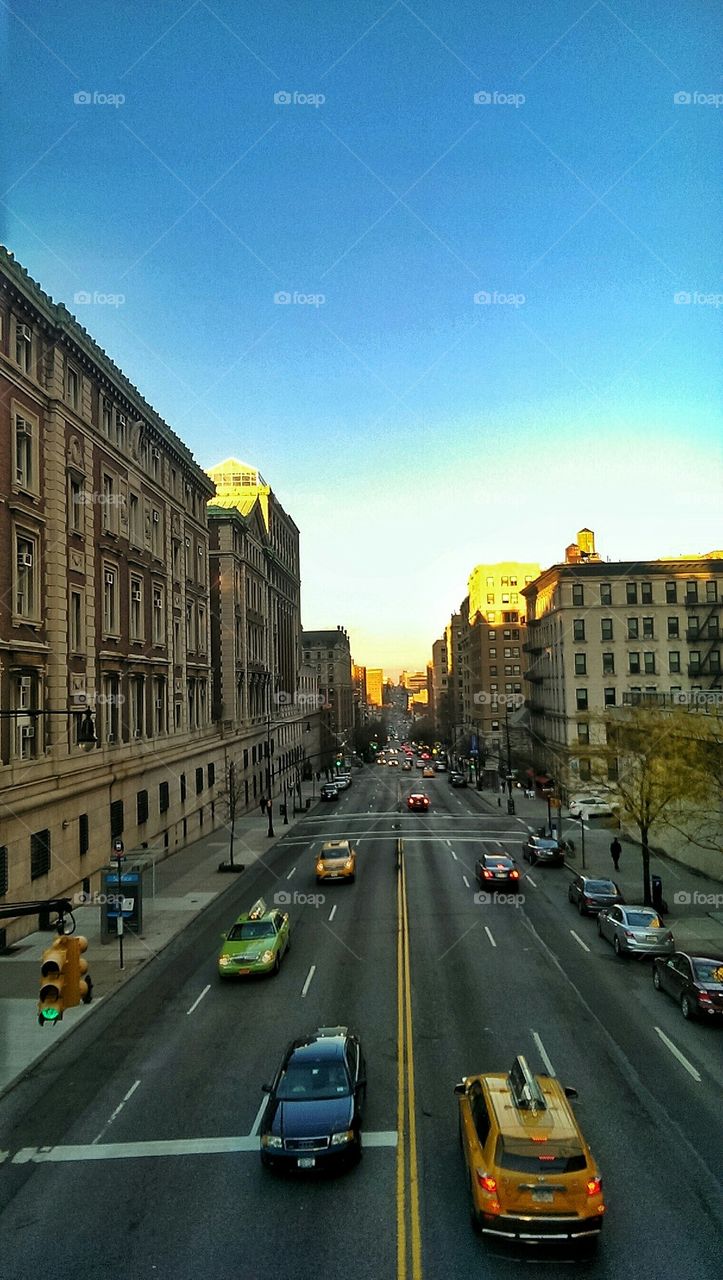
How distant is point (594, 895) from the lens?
2712cm

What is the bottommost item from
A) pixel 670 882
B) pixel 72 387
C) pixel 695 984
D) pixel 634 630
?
pixel 670 882

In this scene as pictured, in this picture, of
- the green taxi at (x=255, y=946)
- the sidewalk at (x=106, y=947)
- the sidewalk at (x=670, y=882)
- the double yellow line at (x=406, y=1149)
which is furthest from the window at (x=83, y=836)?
the sidewalk at (x=670, y=882)

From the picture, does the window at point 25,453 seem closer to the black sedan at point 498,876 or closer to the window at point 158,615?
the window at point 158,615

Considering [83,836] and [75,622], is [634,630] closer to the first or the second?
[75,622]

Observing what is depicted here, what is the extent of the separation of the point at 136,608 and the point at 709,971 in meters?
31.0

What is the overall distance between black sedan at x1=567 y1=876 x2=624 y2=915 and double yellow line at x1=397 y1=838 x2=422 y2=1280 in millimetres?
8775

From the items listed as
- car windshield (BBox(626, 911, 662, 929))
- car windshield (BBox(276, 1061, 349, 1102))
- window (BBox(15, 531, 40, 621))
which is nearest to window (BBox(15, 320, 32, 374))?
window (BBox(15, 531, 40, 621))

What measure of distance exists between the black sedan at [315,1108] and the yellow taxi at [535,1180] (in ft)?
6.68

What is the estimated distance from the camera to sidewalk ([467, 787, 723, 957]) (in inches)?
963

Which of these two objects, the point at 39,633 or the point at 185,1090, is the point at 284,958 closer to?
the point at 185,1090

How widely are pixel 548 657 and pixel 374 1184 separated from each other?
6223cm


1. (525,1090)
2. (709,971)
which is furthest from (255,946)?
(525,1090)

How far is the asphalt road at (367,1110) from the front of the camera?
9.65 metres

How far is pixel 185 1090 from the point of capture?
14.2m
